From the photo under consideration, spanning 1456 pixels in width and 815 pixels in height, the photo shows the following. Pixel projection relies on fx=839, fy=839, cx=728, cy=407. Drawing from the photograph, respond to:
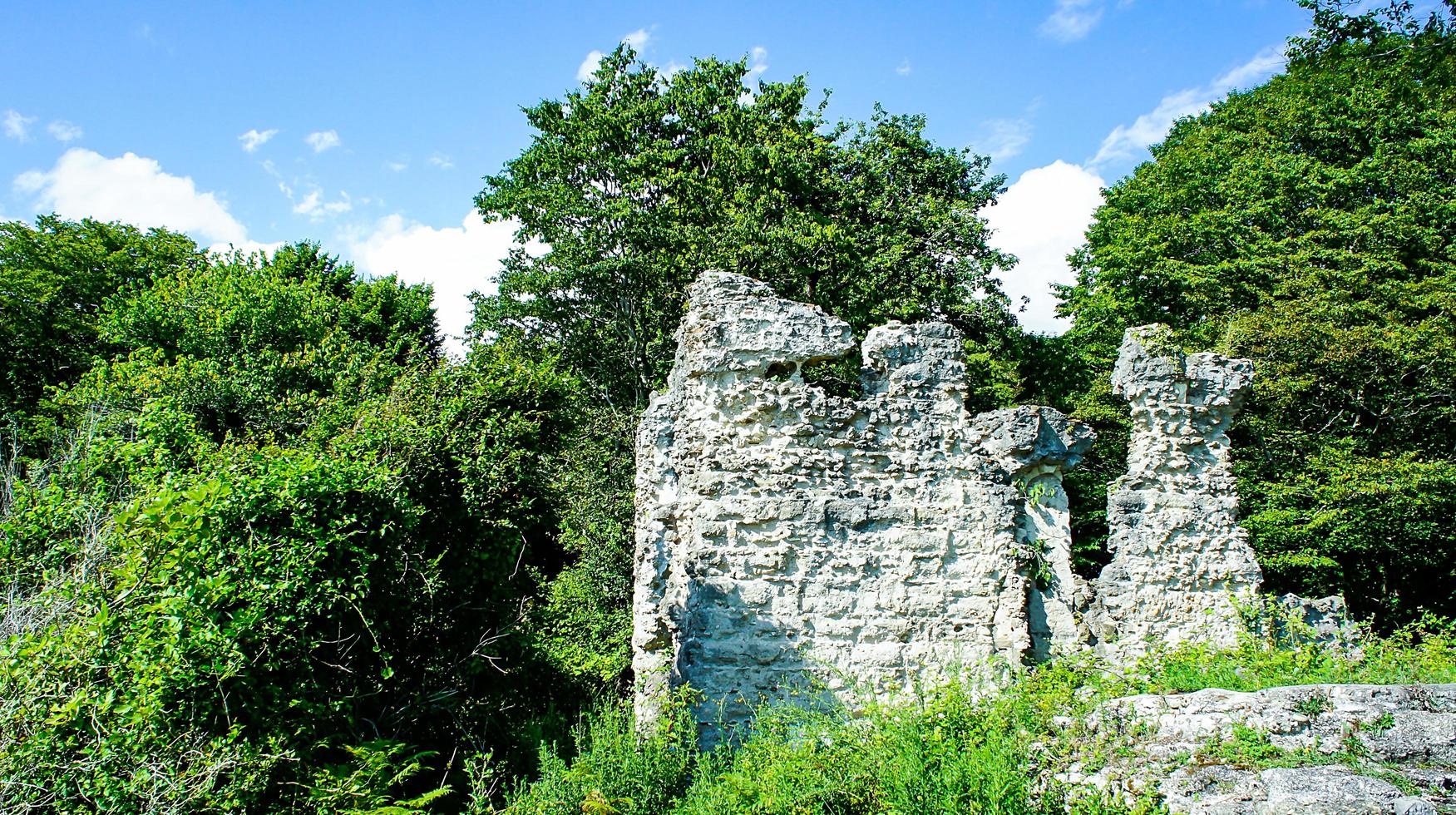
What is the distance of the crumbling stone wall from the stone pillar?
0.92 metres

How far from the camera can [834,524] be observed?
6.53 m

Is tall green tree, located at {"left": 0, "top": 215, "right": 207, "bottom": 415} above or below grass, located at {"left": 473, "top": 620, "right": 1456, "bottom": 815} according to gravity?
above

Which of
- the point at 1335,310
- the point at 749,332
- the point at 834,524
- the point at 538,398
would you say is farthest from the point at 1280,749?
the point at 1335,310

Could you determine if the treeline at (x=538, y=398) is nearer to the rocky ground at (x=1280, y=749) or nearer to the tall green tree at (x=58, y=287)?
the tall green tree at (x=58, y=287)

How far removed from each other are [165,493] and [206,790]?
71.6 inches

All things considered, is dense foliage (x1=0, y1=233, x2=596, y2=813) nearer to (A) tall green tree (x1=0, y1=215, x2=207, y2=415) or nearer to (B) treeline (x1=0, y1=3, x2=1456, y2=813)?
(B) treeline (x1=0, y1=3, x2=1456, y2=813)

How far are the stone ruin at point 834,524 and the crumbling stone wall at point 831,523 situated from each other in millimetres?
14

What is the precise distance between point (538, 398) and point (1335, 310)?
1310cm

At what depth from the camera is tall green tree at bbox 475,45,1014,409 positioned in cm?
1595

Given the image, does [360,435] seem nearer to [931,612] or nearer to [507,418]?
[507,418]

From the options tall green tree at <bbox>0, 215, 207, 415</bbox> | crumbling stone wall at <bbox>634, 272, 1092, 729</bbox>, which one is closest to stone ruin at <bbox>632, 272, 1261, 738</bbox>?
crumbling stone wall at <bbox>634, 272, 1092, 729</bbox>

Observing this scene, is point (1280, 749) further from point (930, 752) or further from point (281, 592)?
point (281, 592)

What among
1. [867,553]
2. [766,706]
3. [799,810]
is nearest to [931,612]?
[867,553]

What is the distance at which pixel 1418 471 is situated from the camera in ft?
42.2
